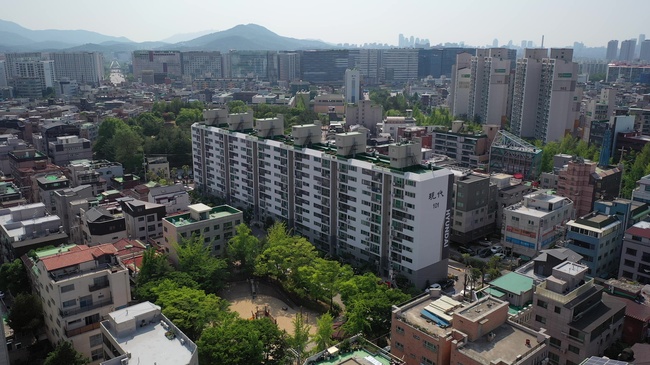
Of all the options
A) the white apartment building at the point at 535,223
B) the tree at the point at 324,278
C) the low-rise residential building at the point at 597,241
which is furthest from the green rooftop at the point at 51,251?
the low-rise residential building at the point at 597,241

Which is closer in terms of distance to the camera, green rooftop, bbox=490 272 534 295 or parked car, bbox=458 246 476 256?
green rooftop, bbox=490 272 534 295

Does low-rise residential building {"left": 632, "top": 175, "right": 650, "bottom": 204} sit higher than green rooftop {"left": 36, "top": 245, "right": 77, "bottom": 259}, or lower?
higher

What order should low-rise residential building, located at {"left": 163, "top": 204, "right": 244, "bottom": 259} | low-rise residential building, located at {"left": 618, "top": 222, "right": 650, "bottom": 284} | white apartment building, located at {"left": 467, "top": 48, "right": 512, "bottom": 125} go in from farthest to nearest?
white apartment building, located at {"left": 467, "top": 48, "right": 512, "bottom": 125} → low-rise residential building, located at {"left": 163, "top": 204, "right": 244, "bottom": 259} → low-rise residential building, located at {"left": 618, "top": 222, "right": 650, "bottom": 284}

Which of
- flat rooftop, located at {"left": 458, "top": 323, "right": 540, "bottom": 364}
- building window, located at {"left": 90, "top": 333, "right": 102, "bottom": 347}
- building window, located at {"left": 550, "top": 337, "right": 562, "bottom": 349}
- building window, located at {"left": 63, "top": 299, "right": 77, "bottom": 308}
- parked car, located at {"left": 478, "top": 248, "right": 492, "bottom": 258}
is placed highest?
flat rooftop, located at {"left": 458, "top": 323, "right": 540, "bottom": 364}

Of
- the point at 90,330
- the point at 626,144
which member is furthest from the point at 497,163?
the point at 90,330

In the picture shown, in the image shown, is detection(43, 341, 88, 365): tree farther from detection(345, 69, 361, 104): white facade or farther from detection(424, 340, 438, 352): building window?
detection(345, 69, 361, 104): white facade

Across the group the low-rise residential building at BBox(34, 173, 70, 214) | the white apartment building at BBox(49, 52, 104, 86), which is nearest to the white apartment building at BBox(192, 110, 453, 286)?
the low-rise residential building at BBox(34, 173, 70, 214)

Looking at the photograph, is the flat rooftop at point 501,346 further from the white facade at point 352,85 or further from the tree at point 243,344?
the white facade at point 352,85

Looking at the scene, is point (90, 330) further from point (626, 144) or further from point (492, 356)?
point (626, 144)

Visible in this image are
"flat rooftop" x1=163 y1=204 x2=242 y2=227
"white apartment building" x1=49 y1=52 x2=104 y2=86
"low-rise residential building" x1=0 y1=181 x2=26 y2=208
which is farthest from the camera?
"white apartment building" x1=49 y1=52 x2=104 y2=86
